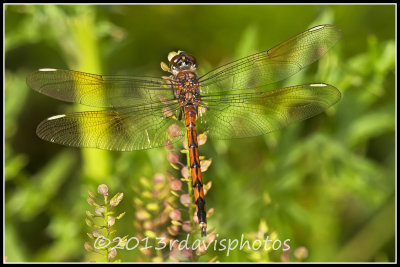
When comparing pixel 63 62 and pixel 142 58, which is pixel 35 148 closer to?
pixel 63 62

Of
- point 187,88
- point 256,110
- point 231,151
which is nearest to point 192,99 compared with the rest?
point 187,88

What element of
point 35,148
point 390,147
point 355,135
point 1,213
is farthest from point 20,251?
point 390,147

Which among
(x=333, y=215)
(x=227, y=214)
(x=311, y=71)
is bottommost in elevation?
(x=333, y=215)

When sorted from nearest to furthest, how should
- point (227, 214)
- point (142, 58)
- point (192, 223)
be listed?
point (192, 223)
point (227, 214)
point (142, 58)

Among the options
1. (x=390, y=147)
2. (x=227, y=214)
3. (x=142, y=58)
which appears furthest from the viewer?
(x=142, y=58)

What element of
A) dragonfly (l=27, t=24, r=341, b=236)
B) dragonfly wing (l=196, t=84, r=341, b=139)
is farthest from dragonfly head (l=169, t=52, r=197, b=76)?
dragonfly wing (l=196, t=84, r=341, b=139)

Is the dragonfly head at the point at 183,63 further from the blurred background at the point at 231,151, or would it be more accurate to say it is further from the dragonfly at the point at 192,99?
the blurred background at the point at 231,151
